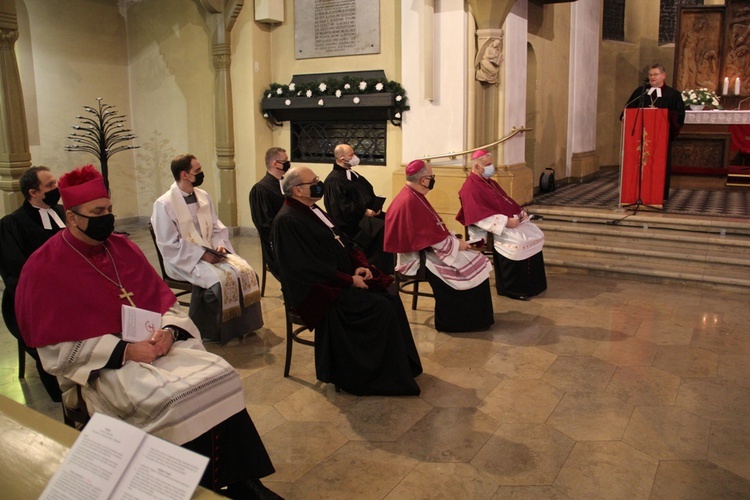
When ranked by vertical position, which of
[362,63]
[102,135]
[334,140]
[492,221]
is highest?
[362,63]

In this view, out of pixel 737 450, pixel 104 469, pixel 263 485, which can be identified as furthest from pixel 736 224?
pixel 104 469

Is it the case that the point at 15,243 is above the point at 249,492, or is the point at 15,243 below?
above

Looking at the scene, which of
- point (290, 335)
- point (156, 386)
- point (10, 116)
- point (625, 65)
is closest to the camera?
point (156, 386)

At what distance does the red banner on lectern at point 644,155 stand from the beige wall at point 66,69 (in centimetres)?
793

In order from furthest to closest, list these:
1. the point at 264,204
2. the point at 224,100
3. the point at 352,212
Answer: the point at 224,100 < the point at 352,212 < the point at 264,204

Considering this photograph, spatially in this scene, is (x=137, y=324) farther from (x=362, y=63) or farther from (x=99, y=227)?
(x=362, y=63)

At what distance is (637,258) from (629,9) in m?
9.22

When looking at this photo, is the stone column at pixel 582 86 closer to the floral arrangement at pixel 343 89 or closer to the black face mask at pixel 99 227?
the floral arrangement at pixel 343 89

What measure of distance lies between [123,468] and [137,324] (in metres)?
1.64

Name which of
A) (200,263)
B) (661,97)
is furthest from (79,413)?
(661,97)

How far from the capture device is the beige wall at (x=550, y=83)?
10.8 meters

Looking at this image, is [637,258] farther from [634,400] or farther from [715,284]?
Result: [634,400]

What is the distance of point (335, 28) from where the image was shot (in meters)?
9.73

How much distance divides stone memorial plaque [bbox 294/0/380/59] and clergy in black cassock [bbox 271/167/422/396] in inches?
215
